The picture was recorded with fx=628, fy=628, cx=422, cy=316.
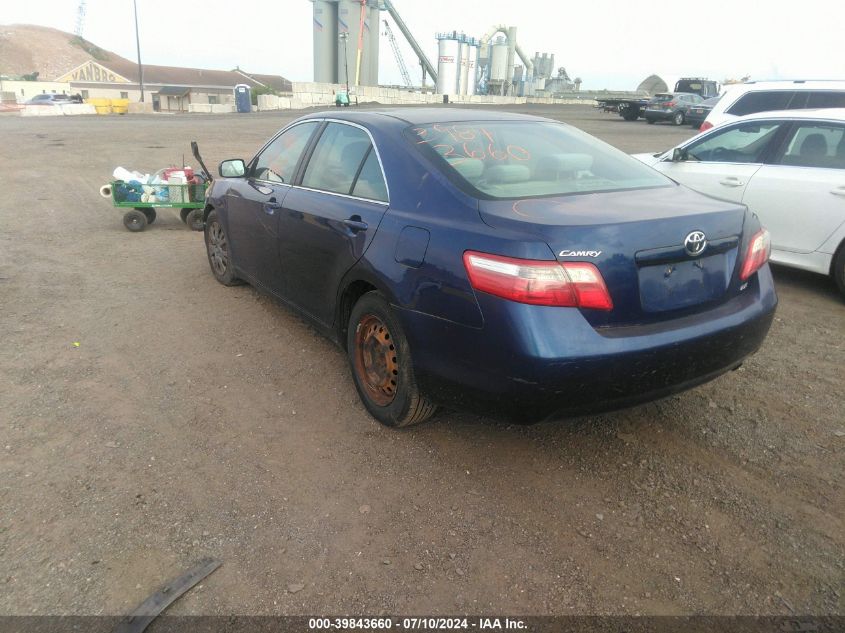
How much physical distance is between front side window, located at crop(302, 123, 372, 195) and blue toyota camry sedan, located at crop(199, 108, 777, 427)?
0.01m

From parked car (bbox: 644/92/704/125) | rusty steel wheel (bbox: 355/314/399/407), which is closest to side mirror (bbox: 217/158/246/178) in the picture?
rusty steel wheel (bbox: 355/314/399/407)

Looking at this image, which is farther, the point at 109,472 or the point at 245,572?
the point at 109,472

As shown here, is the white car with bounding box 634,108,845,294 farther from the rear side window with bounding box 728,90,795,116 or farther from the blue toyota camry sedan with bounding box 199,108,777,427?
the rear side window with bounding box 728,90,795,116

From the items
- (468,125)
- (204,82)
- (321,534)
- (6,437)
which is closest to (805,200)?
(468,125)

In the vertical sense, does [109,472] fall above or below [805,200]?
below

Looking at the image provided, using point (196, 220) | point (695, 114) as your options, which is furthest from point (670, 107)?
point (196, 220)

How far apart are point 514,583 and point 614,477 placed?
89 cm

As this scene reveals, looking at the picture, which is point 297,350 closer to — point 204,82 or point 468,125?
point 468,125

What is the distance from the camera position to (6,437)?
3295 millimetres

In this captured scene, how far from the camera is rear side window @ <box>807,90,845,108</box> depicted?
8.44 metres

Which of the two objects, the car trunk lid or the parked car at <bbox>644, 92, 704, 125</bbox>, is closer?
the car trunk lid

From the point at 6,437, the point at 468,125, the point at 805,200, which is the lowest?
the point at 6,437

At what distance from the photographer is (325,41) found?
62.7m

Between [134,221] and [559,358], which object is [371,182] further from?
[134,221]
